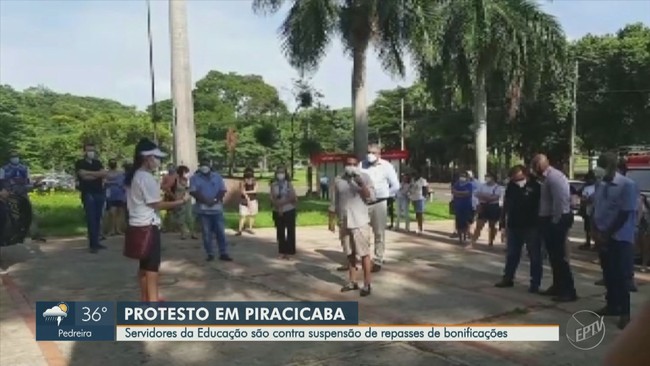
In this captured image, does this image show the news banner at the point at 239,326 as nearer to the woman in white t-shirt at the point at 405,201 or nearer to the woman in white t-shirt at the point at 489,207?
the woman in white t-shirt at the point at 489,207

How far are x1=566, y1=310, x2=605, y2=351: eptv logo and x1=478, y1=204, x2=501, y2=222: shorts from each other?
571cm

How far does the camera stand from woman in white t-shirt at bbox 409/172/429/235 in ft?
47.5

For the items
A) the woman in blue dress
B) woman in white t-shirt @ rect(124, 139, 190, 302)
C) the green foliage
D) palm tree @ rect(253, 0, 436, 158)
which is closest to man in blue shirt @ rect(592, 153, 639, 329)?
woman in white t-shirt @ rect(124, 139, 190, 302)

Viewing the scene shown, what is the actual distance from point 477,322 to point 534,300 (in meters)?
1.31

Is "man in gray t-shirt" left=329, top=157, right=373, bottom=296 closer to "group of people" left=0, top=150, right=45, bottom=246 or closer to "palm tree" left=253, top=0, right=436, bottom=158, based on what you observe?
"group of people" left=0, top=150, right=45, bottom=246

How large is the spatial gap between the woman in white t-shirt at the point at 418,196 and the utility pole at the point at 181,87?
17.1 ft

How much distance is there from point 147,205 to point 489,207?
24.9 feet

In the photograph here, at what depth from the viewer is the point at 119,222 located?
13.6 m

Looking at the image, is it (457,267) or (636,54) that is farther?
(636,54)

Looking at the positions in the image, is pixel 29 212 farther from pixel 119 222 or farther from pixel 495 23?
pixel 495 23

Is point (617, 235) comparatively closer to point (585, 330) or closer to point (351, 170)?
point (585, 330)

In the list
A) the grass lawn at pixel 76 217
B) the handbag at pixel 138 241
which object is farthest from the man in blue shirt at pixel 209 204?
the grass lawn at pixel 76 217

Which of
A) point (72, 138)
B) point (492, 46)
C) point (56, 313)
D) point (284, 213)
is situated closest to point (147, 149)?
point (56, 313)

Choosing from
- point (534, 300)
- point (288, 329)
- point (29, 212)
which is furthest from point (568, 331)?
point (29, 212)
